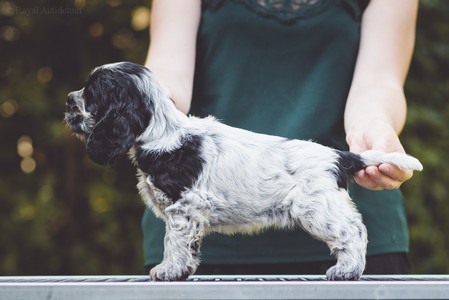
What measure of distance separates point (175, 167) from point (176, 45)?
110 cm

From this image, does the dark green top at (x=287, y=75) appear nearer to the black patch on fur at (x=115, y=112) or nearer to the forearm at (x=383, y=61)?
the forearm at (x=383, y=61)

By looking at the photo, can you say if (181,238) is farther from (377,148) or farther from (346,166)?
(377,148)

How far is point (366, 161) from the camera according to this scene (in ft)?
7.25

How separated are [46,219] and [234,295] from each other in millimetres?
3495

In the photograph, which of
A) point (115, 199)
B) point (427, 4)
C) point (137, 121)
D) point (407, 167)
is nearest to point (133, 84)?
point (137, 121)

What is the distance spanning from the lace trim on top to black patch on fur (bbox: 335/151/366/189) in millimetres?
1065

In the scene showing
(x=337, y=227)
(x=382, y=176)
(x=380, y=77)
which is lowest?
(x=337, y=227)

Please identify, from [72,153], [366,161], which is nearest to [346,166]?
[366,161]

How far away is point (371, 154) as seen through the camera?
2219mm

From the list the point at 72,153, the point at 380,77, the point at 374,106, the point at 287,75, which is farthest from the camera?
the point at 72,153

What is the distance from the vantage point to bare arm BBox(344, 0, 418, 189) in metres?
2.46

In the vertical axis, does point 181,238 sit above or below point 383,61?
below

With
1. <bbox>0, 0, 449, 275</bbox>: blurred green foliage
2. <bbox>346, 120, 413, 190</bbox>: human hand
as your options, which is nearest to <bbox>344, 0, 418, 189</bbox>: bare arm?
<bbox>346, 120, 413, 190</bbox>: human hand

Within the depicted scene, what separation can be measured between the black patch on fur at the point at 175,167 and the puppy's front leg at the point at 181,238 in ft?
0.15
